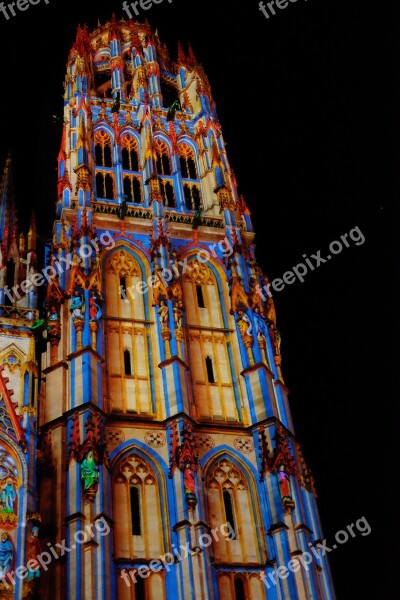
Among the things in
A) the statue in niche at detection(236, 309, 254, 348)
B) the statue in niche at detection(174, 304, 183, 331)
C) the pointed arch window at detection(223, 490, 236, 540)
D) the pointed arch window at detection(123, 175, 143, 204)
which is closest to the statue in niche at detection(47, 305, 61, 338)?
the statue in niche at detection(174, 304, 183, 331)

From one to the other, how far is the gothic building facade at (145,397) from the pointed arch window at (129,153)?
103 mm

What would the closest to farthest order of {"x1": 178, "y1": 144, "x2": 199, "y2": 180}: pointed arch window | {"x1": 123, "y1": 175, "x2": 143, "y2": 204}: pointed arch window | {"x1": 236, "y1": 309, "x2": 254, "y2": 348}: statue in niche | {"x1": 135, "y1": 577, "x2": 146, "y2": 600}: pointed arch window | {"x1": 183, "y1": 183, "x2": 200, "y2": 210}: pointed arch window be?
{"x1": 135, "y1": 577, "x2": 146, "y2": 600}: pointed arch window
{"x1": 236, "y1": 309, "x2": 254, "y2": 348}: statue in niche
{"x1": 123, "y1": 175, "x2": 143, "y2": 204}: pointed arch window
{"x1": 183, "y1": 183, "x2": 200, "y2": 210}: pointed arch window
{"x1": 178, "y1": 144, "x2": 199, "y2": 180}: pointed arch window

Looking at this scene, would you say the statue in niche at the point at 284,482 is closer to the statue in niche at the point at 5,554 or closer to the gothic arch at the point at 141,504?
the gothic arch at the point at 141,504

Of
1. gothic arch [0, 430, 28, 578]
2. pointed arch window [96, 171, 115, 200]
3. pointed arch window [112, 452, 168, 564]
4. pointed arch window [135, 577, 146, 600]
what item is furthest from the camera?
pointed arch window [96, 171, 115, 200]

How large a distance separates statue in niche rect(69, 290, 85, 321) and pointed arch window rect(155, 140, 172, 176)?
425 inches

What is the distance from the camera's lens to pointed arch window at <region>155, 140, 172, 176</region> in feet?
121

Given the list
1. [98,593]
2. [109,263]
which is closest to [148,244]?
[109,263]

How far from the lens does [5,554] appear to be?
21250 millimetres

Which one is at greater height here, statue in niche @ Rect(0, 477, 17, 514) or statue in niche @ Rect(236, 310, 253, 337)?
statue in niche @ Rect(236, 310, 253, 337)

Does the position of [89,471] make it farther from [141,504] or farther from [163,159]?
[163,159]

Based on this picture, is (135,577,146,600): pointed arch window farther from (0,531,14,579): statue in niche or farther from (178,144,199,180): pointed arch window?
(178,144,199,180): pointed arch window

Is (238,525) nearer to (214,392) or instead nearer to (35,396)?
(214,392)

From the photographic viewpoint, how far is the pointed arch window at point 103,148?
36184 mm

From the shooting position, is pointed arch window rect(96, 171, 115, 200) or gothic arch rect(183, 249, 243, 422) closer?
gothic arch rect(183, 249, 243, 422)
